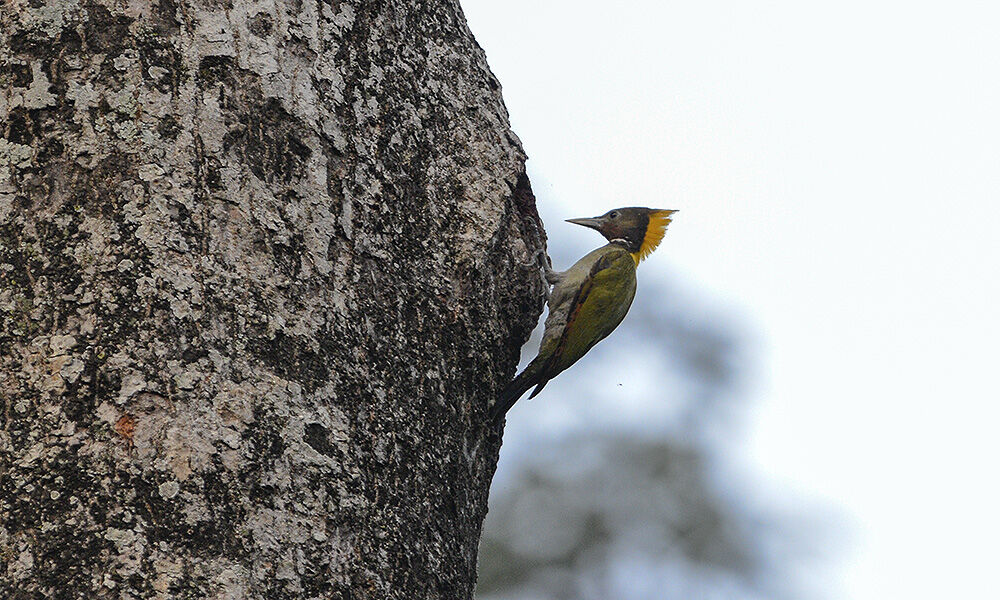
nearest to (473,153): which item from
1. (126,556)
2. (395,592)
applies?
(395,592)

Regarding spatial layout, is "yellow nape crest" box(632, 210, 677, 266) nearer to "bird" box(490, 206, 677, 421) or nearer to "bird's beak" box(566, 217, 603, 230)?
"bird's beak" box(566, 217, 603, 230)

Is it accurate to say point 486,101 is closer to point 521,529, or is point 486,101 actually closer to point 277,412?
point 277,412

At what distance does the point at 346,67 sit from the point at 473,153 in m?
0.41

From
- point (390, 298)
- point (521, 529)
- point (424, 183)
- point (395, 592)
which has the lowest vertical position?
point (521, 529)

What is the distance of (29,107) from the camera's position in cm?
184

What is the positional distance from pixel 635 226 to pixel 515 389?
2.66 m

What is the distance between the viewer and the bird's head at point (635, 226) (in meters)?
5.24

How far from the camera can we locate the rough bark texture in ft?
5.36

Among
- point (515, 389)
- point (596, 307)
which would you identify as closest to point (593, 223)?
point (596, 307)

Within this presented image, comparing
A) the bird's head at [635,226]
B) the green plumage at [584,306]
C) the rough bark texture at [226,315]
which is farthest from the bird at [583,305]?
the rough bark texture at [226,315]

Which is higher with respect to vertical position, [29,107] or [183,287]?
[29,107]

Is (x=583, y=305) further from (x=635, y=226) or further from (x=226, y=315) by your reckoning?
(x=226, y=315)

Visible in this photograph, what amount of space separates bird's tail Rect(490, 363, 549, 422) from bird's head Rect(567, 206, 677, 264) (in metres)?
1.79

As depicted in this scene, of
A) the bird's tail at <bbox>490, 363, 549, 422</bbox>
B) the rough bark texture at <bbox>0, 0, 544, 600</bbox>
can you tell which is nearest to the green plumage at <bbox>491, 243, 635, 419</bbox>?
the bird's tail at <bbox>490, 363, 549, 422</bbox>
